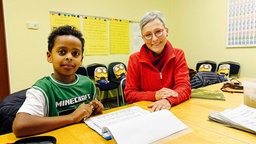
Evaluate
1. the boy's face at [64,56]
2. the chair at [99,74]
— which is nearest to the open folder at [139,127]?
the boy's face at [64,56]

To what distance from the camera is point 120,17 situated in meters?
4.17

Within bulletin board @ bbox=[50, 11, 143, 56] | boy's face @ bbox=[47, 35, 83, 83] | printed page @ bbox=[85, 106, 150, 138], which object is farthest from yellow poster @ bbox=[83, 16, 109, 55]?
printed page @ bbox=[85, 106, 150, 138]

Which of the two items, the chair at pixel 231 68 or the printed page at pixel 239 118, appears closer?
the printed page at pixel 239 118

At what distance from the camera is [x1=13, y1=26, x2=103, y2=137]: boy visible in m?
0.93

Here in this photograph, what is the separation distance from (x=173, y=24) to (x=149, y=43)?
384cm

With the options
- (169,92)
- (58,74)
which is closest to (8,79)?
(58,74)

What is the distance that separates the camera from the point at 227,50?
404 centimetres

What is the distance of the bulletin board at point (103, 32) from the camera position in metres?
3.52

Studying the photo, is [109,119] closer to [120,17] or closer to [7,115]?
[7,115]

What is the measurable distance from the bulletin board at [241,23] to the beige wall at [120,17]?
0.38 ft

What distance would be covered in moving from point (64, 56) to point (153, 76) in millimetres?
673

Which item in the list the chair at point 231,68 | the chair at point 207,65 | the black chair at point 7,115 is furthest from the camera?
the chair at point 207,65

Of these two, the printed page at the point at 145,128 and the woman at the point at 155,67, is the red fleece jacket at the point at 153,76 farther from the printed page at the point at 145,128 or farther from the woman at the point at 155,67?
the printed page at the point at 145,128

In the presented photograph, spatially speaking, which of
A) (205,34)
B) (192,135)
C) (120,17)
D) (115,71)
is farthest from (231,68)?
(192,135)
